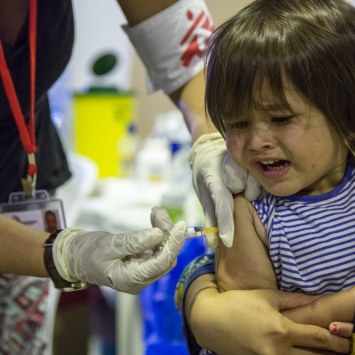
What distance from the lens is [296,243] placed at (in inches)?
32.4

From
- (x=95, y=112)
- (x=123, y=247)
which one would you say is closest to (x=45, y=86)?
(x=123, y=247)

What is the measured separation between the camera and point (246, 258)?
33.5 inches

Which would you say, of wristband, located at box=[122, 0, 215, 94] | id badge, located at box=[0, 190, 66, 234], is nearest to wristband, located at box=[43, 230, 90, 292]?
id badge, located at box=[0, 190, 66, 234]

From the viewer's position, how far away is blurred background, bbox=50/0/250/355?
1495mm

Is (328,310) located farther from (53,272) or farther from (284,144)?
(53,272)

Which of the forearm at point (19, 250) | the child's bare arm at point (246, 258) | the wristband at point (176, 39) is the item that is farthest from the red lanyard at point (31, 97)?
the child's bare arm at point (246, 258)

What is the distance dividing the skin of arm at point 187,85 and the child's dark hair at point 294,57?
281 millimetres

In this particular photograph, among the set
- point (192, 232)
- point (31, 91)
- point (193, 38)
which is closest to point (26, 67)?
point (31, 91)

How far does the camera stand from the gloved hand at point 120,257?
2.60 ft

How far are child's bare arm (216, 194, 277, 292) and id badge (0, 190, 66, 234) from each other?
0.41 meters

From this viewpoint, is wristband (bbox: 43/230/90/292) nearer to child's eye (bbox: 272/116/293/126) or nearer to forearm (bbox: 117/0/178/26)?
child's eye (bbox: 272/116/293/126)

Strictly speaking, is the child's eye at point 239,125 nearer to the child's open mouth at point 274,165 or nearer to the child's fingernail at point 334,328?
the child's open mouth at point 274,165

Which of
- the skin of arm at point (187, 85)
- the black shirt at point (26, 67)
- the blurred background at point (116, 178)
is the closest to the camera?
the black shirt at point (26, 67)

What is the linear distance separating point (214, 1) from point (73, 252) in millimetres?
736
